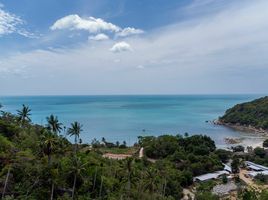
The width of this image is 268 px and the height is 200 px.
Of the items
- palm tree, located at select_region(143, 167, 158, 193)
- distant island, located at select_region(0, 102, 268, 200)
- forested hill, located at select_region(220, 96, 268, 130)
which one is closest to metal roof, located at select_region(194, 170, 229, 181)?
distant island, located at select_region(0, 102, 268, 200)

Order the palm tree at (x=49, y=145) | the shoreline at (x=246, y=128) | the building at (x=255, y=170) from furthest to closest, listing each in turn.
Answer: the shoreline at (x=246, y=128) < the building at (x=255, y=170) < the palm tree at (x=49, y=145)

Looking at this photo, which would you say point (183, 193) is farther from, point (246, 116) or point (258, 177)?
point (246, 116)

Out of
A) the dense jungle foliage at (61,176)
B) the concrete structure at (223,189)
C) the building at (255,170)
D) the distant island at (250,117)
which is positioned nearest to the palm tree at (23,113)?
the dense jungle foliage at (61,176)

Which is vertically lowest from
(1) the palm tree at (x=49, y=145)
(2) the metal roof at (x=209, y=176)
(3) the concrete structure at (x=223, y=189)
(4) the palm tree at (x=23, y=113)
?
(3) the concrete structure at (x=223, y=189)

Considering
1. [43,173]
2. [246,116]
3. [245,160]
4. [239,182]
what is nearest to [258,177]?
[239,182]

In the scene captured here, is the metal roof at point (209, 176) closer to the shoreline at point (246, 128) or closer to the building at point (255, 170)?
the building at point (255, 170)

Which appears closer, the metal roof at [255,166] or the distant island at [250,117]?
the metal roof at [255,166]

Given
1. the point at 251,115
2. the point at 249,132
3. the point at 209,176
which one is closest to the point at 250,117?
the point at 251,115

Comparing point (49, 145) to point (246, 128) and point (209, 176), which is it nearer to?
point (209, 176)
